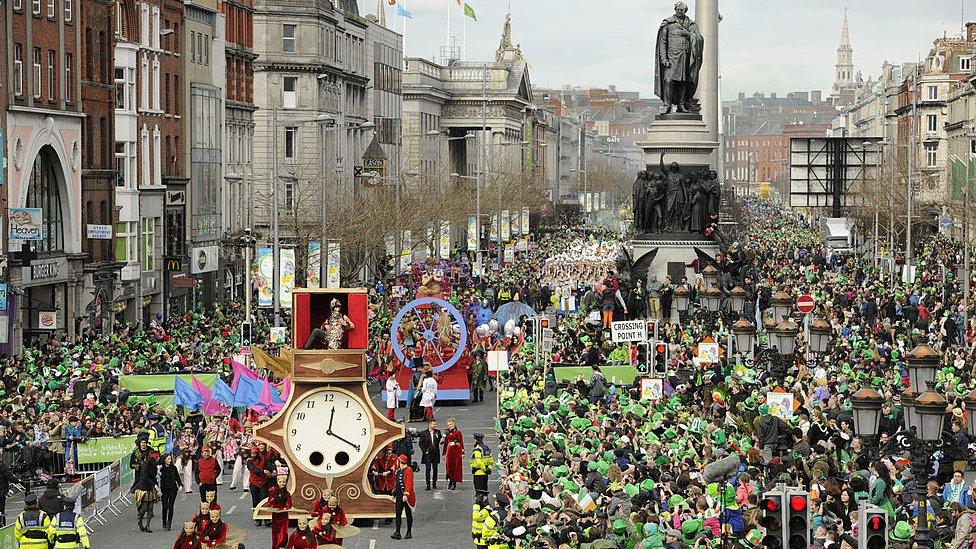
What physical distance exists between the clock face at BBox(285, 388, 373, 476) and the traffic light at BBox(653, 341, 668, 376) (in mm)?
16276

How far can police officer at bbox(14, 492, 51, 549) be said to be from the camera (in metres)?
27.8

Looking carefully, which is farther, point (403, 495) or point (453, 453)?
point (453, 453)

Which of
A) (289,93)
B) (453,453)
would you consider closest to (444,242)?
(289,93)

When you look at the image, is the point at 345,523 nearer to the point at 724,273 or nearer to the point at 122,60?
Answer: the point at 724,273

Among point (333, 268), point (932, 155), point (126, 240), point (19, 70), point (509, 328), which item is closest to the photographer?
point (509, 328)

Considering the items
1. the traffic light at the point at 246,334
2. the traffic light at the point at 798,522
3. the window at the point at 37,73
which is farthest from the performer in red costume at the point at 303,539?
the window at the point at 37,73

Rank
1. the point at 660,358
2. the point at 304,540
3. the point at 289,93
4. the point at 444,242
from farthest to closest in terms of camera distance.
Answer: the point at 289,93 < the point at 444,242 < the point at 660,358 < the point at 304,540

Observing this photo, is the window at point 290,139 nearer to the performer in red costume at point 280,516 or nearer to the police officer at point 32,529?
the performer in red costume at point 280,516

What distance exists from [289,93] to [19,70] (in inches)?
2028

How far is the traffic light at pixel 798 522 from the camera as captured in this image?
2236cm

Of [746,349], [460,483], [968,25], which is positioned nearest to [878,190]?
[968,25]

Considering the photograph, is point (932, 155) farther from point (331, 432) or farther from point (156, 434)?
point (331, 432)

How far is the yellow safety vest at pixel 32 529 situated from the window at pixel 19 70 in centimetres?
3576

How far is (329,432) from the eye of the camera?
109 feet
